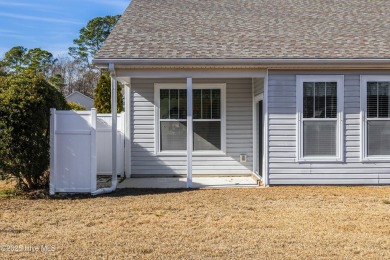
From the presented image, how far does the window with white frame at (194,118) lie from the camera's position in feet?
36.2

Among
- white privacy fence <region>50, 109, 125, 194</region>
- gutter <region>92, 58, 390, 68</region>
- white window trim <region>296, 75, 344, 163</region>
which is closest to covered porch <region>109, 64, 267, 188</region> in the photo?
white window trim <region>296, 75, 344, 163</region>

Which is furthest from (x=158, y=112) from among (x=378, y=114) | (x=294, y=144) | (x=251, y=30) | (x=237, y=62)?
(x=378, y=114)

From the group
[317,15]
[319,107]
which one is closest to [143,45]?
[319,107]

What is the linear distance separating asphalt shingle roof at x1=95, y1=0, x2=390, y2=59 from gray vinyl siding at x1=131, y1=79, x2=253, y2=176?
1.37 meters

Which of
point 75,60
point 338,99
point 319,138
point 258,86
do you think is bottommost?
point 319,138

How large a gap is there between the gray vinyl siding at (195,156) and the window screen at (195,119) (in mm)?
256

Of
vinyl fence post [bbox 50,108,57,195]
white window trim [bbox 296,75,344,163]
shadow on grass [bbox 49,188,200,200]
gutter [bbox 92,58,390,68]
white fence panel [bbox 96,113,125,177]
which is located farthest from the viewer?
white fence panel [bbox 96,113,125,177]

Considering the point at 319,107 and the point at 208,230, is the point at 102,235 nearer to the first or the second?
the point at 208,230

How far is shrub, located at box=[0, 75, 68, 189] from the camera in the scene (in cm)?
786

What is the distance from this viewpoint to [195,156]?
11.1m

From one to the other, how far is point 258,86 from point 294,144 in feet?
5.88

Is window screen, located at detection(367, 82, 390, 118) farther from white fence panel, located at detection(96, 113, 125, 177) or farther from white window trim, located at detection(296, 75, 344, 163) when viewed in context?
white fence panel, located at detection(96, 113, 125, 177)

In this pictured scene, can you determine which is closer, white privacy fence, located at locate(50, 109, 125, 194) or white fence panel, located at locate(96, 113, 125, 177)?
white privacy fence, located at locate(50, 109, 125, 194)

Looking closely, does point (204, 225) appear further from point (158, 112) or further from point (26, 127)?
point (158, 112)
